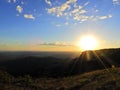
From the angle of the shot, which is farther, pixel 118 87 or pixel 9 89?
pixel 9 89

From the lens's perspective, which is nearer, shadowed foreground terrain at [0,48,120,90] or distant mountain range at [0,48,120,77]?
shadowed foreground terrain at [0,48,120,90]

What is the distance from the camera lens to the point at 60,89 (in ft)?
62.1

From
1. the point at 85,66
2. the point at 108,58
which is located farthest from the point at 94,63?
the point at 108,58

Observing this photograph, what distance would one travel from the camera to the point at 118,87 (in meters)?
15.8

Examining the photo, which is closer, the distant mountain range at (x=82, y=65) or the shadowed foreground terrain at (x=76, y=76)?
the shadowed foreground terrain at (x=76, y=76)

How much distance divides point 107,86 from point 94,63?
58.6 metres

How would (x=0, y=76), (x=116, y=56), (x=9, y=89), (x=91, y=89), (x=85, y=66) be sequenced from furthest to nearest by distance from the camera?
(x=116, y=56), (x=85, y=66), (x=0, y=76), (x=9, y=89), (x=91, y=89)

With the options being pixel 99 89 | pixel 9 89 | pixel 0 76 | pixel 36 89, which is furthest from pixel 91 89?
pixel 0 76

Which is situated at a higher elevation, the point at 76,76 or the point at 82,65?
the point at 76,76

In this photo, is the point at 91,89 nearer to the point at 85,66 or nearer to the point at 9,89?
the point at 9,89

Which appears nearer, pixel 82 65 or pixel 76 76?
pixel 76 76

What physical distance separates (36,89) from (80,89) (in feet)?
11.1

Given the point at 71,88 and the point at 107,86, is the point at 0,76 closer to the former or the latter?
the point at 71,88

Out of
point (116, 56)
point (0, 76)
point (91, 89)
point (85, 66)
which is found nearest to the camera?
point (91, 89)
